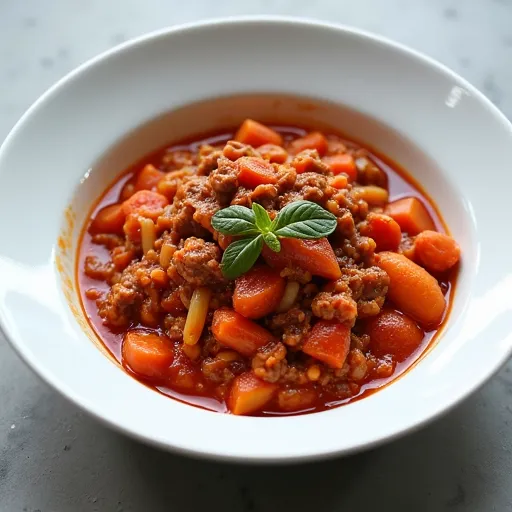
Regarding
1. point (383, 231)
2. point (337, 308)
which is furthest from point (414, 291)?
point (337, 308)

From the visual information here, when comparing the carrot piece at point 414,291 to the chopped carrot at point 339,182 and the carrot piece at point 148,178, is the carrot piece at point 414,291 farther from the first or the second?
the carrot piece at point 148,178

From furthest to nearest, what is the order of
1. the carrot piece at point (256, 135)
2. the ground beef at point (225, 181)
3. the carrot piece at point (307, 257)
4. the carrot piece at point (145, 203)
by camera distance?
the carrot piece at point (256, 135), the carrot piece at point (145, 203), the ground beef at point (225, 181), the carrot piece at point (307, 257)

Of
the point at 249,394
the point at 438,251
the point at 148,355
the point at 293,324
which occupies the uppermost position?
the point at 438,251

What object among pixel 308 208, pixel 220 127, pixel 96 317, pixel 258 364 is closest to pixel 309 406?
pixel 258 364

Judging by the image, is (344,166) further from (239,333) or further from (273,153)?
(239,333)

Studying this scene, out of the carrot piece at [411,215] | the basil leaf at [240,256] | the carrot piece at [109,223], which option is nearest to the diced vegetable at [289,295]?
the basil leaf at [240,256]

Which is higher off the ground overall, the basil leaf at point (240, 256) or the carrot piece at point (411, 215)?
the carrot piece at point (411, 215)

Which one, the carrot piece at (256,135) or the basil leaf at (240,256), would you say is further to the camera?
the carrot piece at (256,135)
